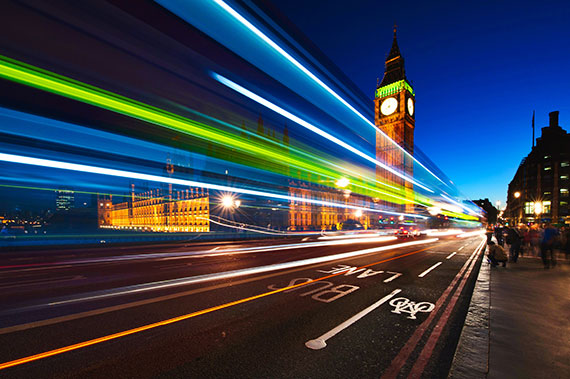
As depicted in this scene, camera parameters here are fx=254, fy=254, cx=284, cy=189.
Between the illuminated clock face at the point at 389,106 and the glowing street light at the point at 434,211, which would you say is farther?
the illuminated clock face at the point at 389,106

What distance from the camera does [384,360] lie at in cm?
363

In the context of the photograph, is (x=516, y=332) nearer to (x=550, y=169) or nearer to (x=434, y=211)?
(x=434, y=211)

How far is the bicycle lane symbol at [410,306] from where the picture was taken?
18.1 ft

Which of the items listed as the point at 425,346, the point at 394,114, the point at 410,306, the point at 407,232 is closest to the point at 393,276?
the point at 410,306

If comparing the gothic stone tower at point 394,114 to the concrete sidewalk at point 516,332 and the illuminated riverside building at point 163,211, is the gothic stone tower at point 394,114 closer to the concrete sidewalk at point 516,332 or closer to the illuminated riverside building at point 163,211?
the illuminated riverside building at point 163,211

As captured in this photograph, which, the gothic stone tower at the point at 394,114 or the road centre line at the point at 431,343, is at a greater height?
the gothic stone tower at the point at 394,114

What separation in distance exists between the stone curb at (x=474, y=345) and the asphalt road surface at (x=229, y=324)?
269mm

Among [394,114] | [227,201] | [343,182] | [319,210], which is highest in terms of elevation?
[394,114]

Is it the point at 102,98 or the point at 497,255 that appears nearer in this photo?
the point at 497,255

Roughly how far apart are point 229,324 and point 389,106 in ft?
416

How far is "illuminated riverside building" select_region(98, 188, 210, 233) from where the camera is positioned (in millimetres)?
68312

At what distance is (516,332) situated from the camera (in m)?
4.00

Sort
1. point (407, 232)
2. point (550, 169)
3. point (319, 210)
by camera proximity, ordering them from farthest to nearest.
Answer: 1. point (319, 210)
2. point (550, 169)
3. point (407, 232)

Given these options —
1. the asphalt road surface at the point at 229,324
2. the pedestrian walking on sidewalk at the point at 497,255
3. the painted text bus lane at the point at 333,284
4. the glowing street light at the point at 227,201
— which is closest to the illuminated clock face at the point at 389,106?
the glowing street light at the point at 227,201
